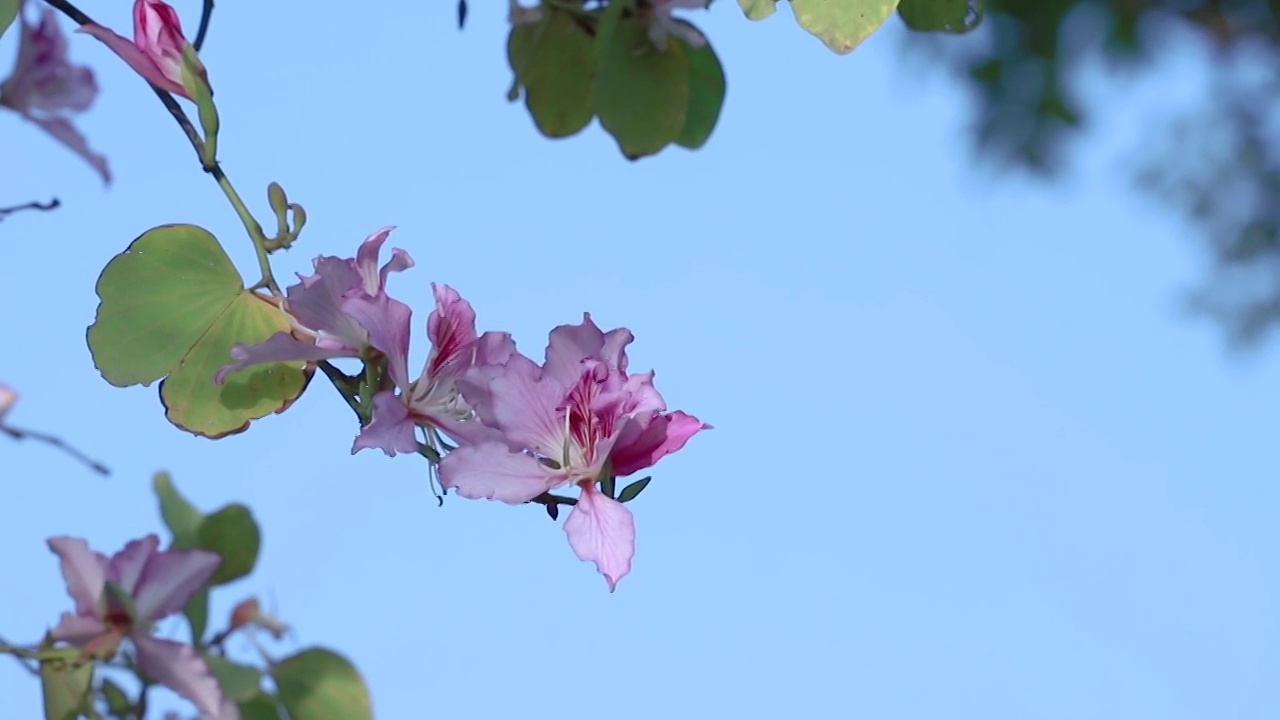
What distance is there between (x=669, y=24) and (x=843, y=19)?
0.24 ft

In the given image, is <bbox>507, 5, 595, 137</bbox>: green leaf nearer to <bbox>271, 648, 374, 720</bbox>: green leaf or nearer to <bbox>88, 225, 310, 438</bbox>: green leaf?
<bbox>88, 225, 310, 438</bbox>: green leaf

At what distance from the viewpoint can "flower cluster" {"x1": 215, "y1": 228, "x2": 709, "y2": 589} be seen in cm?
53

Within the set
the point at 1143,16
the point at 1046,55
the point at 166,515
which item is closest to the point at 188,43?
the point at 166,515

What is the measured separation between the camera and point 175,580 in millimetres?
465

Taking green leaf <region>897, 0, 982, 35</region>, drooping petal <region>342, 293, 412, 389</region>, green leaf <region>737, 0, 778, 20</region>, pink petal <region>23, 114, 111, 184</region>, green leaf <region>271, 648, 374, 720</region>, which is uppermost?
green leaf <region>897, 0, 982, 35</region>

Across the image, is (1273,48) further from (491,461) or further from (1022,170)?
(491,461)

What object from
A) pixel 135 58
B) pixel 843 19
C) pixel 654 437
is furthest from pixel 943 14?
pixel 135 58

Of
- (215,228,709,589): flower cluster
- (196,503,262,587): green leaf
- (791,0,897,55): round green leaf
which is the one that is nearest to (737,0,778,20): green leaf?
(791,0,897,55): round green leaf

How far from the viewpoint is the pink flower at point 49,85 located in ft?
2.27

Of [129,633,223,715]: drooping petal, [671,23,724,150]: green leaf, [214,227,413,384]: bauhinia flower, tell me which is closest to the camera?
[129,633,223,715]: drooping petal

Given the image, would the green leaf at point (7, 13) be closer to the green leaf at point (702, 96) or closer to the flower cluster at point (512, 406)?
the flower cluster at point (512, 406)

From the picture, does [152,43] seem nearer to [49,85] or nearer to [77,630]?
[49,85]

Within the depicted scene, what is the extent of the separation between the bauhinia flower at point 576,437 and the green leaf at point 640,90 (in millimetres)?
100

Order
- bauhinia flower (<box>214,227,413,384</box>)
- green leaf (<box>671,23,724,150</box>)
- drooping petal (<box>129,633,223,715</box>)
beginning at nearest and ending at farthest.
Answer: drooping petal (<box>129,633,223,715</box>) < bauhinia flower (<box>214,227,413,384</box>) < green leaf (<box>671,23,724,150</box>)
